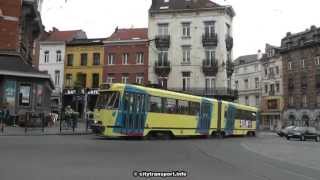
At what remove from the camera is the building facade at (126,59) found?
214 feet

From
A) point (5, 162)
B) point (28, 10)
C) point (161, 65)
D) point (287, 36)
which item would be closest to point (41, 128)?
point (28, 10)

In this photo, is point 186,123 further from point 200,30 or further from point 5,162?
point 200,30

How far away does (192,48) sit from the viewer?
6488 centimetres

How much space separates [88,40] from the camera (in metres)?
69.3

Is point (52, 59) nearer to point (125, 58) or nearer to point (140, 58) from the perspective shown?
point (125, 58)

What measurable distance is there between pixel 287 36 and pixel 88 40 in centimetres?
4143

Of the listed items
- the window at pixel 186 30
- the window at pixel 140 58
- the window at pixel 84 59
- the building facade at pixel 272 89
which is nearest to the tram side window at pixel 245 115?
the window at pixel 186 30

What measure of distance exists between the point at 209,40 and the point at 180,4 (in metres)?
7.15

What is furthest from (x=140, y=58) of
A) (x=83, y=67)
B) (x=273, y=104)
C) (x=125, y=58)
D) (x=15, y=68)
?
(x=273, y=104)

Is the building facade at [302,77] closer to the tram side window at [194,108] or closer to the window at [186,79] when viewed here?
the window at [186,79]

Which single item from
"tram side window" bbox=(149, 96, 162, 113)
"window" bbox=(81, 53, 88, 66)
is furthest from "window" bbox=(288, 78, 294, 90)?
"tram side window" bbox=(149, 96, 162, 113)

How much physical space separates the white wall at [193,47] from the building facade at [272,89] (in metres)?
31.8

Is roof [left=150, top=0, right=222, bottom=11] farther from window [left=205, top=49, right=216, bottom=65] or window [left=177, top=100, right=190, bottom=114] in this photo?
window [left=177, top=100, right=190, bottom=114]

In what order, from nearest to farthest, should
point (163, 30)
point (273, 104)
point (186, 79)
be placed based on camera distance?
point (186, 79) → point (163, 30) → point (273, 104)
